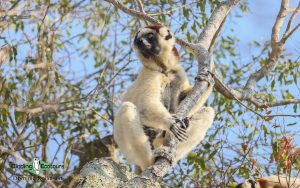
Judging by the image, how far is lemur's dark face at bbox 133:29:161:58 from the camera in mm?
6480

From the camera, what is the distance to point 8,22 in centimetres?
690

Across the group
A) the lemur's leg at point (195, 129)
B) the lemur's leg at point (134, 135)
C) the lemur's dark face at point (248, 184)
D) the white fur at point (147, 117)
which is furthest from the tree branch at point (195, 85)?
the lemur's dark face at point (248, 184)

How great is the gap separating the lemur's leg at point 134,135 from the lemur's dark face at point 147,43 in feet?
3.44

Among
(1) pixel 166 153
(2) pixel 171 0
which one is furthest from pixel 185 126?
(2) pixel 171 0

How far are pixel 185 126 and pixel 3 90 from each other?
223cm

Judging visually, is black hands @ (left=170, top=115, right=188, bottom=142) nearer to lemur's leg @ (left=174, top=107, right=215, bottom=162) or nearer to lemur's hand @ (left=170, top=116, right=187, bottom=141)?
lemur's hand @ (left=170, top=116, right=187, bottom=141)

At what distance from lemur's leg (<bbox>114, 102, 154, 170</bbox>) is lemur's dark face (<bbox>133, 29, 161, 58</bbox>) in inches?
→ 41.3

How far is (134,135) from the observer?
549cm

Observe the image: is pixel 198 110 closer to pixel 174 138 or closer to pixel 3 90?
pixel 174 138

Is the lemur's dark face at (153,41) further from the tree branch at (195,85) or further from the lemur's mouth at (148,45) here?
the tree branch at (195,85)

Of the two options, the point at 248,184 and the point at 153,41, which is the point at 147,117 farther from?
the point at 248,184

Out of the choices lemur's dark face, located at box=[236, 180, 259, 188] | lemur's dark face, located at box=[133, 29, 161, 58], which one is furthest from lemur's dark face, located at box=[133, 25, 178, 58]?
lemur's dark face, located at box=[236, 180, 259, 188]

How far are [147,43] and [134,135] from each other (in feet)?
4.69

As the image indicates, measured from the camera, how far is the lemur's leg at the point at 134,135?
18.0 feet
